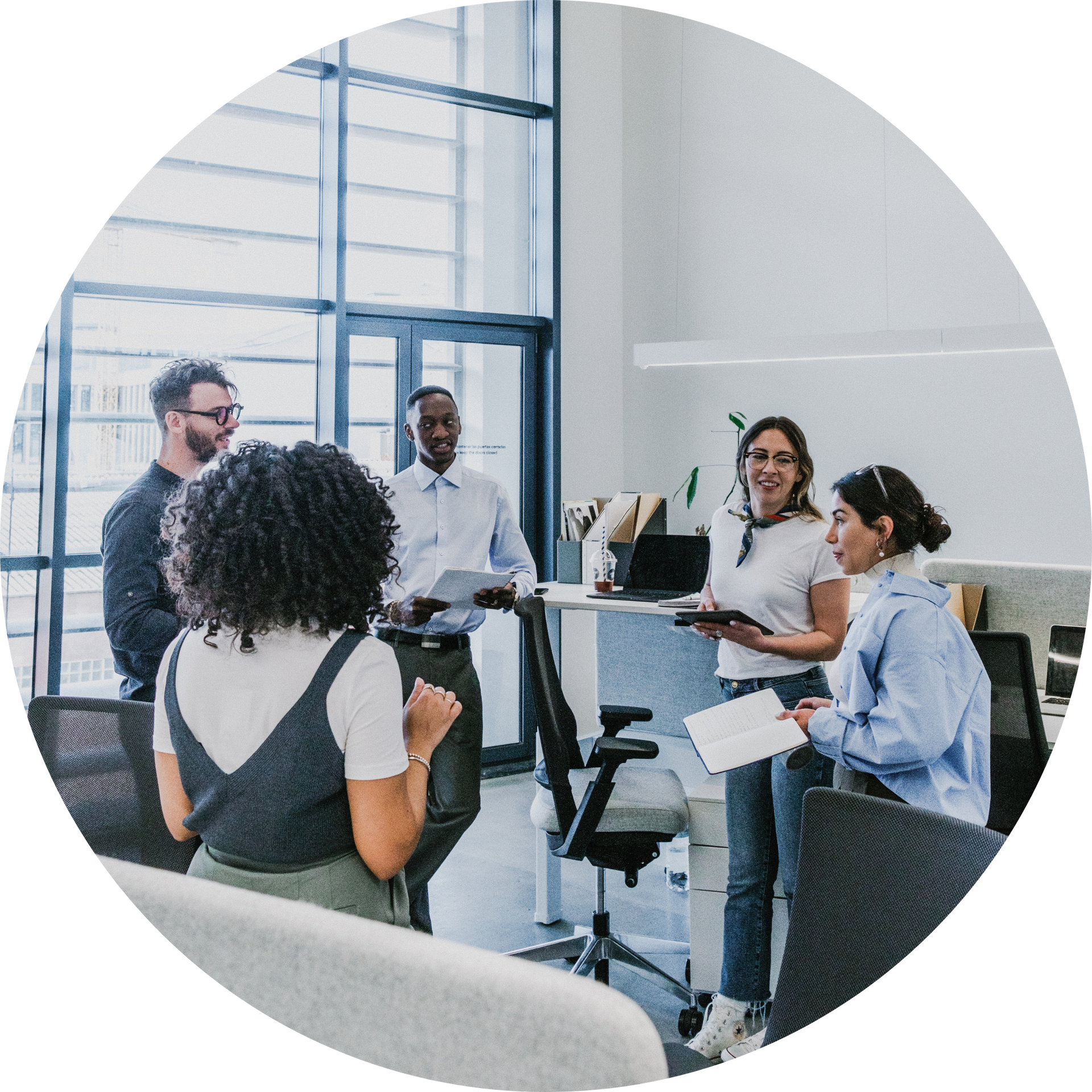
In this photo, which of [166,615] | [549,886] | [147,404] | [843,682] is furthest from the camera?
[147,404]

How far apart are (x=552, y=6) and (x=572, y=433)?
6.92 ft

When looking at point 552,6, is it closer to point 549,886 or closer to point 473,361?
point 473,361

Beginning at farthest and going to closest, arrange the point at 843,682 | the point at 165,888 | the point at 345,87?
the point at 345,87
the point at 843,682
the point at 165,888

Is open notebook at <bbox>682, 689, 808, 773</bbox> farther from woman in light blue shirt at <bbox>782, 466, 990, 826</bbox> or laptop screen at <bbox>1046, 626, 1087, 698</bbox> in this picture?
laptop screen at <bbox>1046, 626, 1087, 698</bbox>

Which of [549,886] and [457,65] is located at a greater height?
[457,65]

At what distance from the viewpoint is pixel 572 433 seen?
521 cm

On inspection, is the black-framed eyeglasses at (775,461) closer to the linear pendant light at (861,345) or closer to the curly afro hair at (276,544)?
the linear pendant light at (861,345)

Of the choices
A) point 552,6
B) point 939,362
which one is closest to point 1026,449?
point 939,362

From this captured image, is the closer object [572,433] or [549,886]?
[549,886]

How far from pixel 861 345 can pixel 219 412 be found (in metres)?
2.38

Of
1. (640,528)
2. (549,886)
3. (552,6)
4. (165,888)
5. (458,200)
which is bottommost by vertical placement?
(549,886)

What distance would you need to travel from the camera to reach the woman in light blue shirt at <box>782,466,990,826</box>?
179 cm

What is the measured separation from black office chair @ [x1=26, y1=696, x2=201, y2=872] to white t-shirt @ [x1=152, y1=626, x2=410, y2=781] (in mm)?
416

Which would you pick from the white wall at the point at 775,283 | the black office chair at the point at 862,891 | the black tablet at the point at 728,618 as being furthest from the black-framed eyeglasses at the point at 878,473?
the white wall at the point at 775,283
